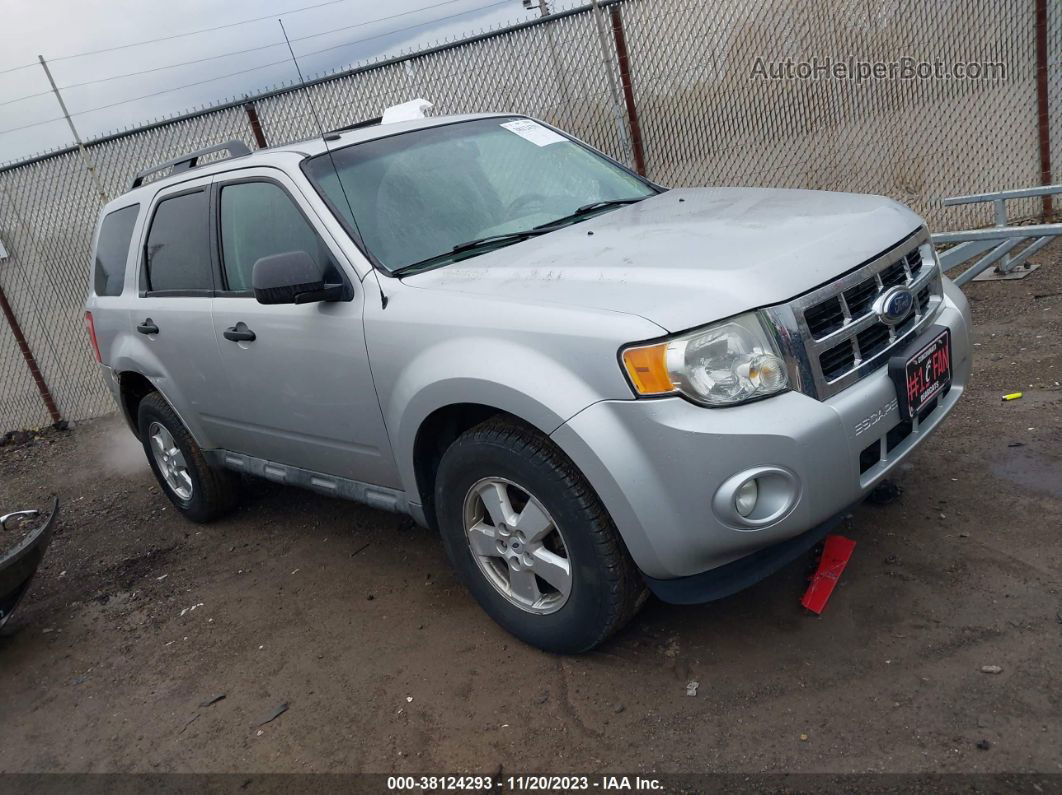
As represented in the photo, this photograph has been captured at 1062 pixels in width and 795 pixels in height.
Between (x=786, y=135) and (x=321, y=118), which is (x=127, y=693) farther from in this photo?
(x=786, y=135)

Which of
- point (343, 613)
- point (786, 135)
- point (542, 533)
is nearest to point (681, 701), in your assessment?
point (542, 533)

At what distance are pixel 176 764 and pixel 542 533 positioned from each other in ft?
4.99

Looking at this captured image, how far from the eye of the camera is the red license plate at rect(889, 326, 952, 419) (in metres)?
2.76

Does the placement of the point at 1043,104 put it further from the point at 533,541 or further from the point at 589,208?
the point at 533,541

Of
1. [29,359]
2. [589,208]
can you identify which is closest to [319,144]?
[589,208]

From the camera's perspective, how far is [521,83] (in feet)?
24.0

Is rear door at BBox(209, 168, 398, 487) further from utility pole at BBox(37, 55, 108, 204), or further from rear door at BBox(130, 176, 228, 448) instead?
utility pole at BBox(37, 55, 108, 204)

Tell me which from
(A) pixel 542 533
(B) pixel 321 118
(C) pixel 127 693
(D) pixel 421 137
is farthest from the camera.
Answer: (B) pixel 321 118

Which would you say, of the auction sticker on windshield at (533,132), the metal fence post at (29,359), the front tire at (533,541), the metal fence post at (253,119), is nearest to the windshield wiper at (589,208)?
the auction sticker on windshield at (533,132)

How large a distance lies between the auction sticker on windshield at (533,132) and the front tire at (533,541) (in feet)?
5.86

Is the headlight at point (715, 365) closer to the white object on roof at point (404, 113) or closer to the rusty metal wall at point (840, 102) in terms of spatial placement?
the white object on roof at point (404, 113)

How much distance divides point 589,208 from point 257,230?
1463mm

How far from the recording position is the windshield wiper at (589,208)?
3.56 m

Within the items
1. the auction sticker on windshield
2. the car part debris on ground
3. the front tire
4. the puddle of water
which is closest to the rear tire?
the car part debris on ground
